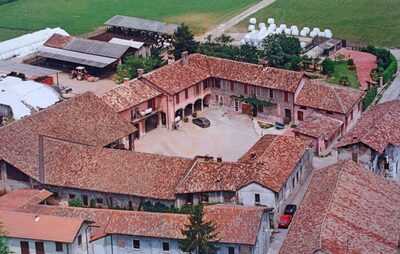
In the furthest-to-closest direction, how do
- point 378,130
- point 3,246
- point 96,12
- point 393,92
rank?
point 96,12
point 393,92
point 378,130
point 3,246

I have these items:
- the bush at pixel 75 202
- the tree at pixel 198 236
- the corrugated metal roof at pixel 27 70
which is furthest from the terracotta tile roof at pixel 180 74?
the tree at pixel 198 236

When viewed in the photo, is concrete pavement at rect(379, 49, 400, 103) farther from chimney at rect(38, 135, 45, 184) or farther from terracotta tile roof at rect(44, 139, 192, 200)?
chimney at rect(38, 135, 45, 184)

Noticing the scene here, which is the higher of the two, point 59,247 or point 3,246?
point 3,246

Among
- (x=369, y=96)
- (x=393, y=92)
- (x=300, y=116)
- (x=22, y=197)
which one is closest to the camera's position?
(x=22, y=197)

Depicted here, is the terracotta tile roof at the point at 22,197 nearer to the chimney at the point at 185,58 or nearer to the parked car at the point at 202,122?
the parked car at the point at 202,122

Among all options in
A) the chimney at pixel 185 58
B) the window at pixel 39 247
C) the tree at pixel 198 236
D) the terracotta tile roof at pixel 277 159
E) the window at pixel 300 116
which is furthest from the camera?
the chimney at pixel 185 58

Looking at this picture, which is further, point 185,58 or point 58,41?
point 58,41

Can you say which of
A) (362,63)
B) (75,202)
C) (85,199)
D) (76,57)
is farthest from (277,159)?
(76,57)

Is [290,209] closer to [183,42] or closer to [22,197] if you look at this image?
[22,197]
